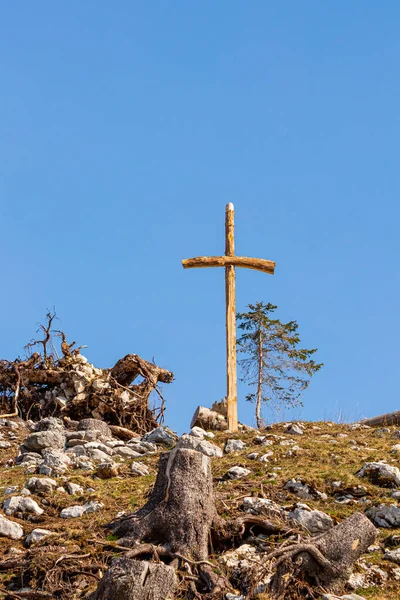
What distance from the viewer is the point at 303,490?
11.1 m

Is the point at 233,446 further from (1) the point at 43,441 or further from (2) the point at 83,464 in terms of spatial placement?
(1) the point at 43,441

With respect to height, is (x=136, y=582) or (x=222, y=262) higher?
(x=222, y=262)

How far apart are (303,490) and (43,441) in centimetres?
617

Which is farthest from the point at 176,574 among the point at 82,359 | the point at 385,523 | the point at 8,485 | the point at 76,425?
the point at 82,359

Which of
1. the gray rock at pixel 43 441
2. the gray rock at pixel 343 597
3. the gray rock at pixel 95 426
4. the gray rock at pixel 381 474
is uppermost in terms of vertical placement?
the gray rock at pixel 95 426

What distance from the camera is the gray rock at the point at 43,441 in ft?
49.3

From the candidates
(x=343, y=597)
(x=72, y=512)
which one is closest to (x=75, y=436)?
(x=72, y=512)

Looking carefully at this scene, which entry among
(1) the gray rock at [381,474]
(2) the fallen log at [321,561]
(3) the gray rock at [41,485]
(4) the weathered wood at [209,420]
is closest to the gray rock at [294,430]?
(4) the weathered wood at [209,420]

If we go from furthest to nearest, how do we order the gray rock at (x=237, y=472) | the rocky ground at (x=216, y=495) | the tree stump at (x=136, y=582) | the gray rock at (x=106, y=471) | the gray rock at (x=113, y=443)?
the gray rock at (x=113, y=443) → the gray rock at (x=106, y=471) → the gray rock at (x=237, y=472) → the rocky ground at (x=216, y=495) → the tree stump at (x=136, y=582)

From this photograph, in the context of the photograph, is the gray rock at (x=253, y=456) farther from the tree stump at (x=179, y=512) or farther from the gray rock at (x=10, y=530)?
the gray rock at (x=10, y=530)

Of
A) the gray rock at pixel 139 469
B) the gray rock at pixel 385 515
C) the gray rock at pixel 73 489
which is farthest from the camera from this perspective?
the gray rock at pixel 139 469

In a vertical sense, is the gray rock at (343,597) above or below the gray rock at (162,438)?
below

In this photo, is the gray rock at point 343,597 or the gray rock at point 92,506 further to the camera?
the gray rock at point 92,506

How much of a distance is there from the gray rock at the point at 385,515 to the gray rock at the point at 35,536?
442cm
